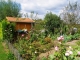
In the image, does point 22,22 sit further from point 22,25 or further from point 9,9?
point 9,9

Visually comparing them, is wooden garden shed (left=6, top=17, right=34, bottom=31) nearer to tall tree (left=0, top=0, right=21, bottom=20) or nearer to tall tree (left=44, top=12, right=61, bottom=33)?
tall tree (left=44, top=12, right=61, bottom=33)

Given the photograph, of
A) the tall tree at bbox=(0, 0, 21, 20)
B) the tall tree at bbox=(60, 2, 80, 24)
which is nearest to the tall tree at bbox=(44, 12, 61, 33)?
the tall tree at bbox=(60, 2, 80, 24)

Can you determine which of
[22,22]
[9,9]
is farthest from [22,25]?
[9,9]

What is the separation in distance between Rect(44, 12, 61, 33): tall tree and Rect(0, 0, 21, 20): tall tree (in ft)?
40.6

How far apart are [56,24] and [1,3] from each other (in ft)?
59.5

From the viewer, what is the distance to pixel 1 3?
34188mm

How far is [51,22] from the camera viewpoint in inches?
771

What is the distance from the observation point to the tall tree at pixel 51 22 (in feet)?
63.3

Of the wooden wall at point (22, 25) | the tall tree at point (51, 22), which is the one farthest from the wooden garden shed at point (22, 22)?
the tall tree at point (51, 22)

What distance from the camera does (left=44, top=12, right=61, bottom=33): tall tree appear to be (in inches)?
759

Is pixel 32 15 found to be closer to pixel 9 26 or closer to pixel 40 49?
pixel 9 26

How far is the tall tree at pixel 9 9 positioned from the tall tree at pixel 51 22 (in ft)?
40.6

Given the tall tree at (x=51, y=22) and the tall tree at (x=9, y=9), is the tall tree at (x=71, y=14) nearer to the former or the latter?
the tall tree at (x=51, y=22)

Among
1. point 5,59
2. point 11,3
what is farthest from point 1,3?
point 5,59
